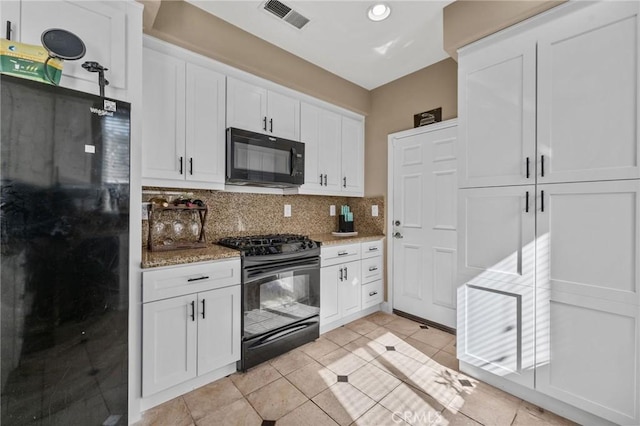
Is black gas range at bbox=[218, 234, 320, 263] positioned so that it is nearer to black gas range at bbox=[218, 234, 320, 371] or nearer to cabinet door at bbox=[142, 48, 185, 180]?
black gas range at bbox=[218, 234, 320, 371]

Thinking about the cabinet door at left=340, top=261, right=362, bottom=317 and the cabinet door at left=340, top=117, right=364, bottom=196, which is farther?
the cabinet door at left=340, top=117, right=364, bottom=196

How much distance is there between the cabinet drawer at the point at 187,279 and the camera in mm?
1646

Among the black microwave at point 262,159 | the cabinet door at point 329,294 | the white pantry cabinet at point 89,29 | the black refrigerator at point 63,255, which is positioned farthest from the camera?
the cabinet door at point 329,294

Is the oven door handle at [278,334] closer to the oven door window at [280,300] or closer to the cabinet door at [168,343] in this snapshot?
the oven door window at [280,300]

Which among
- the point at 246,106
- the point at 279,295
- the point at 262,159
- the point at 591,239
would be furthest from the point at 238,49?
the point at 591,239

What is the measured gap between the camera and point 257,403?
1.74 metres

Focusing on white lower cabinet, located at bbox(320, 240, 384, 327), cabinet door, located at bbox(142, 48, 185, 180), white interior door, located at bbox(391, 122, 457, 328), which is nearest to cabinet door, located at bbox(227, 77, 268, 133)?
cabinet door, located at bbox(142, 48, 185, 180)

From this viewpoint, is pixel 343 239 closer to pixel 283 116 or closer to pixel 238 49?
pixel 283 116

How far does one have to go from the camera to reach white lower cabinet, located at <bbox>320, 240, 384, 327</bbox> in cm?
267

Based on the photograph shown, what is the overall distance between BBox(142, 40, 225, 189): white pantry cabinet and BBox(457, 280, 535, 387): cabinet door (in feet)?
7.24

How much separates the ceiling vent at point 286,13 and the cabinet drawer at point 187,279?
1.93 meters

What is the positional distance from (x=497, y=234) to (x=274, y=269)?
1.68m

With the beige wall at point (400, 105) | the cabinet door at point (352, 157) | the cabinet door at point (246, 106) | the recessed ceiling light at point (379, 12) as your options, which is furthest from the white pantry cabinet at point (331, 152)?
the recessed ceiling light at point (379, 12)

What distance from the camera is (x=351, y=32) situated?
2357 mm
